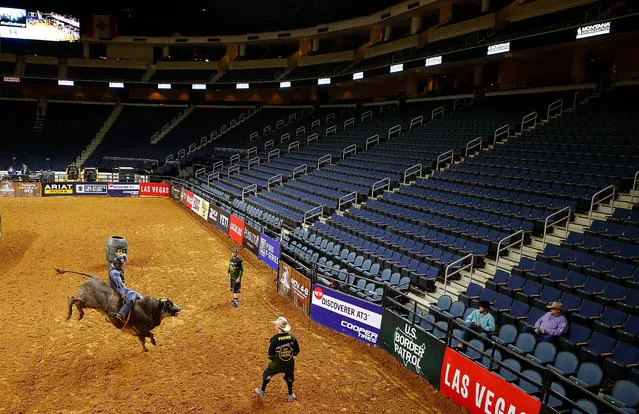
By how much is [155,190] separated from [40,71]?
2093 cm

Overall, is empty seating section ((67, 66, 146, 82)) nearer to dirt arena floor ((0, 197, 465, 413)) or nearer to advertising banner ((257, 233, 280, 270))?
dirt arena floor ((0, 197, 465, 413))

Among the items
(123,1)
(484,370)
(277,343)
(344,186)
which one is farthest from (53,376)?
(123,1)

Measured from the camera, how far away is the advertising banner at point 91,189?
35656 millimetres

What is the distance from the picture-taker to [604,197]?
14.4m

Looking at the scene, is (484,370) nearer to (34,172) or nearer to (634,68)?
(634,68)

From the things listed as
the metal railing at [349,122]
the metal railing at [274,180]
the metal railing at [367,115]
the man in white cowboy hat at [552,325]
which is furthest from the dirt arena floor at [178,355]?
the metal railing at [367,115]

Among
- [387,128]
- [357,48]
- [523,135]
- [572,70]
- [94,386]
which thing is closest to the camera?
[94,386]

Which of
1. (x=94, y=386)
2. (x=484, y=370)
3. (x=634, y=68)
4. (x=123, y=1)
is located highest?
(x=123, y=1)

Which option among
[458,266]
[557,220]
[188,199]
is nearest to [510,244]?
[557,220]

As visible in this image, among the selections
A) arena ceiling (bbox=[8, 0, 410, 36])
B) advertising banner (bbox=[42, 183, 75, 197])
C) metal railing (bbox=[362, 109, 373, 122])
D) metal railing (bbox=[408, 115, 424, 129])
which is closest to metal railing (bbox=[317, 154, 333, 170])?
metal railing (bbox=[408, 115, 424, 129])

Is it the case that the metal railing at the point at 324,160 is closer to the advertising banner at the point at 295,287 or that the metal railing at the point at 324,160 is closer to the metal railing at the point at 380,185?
the metal railing at the point at 380,185

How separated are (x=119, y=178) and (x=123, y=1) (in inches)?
796

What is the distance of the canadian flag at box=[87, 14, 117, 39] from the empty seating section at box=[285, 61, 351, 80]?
70.7 feet

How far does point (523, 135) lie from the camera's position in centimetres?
2195
